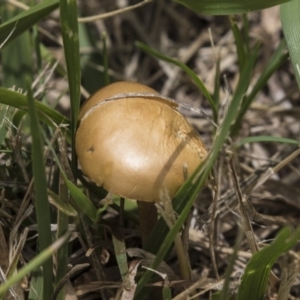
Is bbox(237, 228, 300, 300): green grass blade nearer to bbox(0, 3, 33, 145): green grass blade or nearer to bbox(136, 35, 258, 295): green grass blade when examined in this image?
bbox(136, 35, 258, 295): green grass blade

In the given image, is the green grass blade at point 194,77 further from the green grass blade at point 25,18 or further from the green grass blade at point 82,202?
the green grass blade at point 82,202

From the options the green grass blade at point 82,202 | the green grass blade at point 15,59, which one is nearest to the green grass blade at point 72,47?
the green grass blade at point 82,202

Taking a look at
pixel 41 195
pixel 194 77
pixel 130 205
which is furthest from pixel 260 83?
pixel 41 195

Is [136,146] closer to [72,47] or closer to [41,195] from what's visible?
[41,195]

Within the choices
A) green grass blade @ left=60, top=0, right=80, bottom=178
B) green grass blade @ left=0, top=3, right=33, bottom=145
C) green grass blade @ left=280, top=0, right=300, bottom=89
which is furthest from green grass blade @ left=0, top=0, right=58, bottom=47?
green grass blade @ left=280, top=0, right=300, bottom=89

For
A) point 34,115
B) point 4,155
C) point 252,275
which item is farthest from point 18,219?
point 252,275

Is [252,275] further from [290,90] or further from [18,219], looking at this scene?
[290,90]

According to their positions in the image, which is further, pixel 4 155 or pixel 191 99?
pixel 191 99
